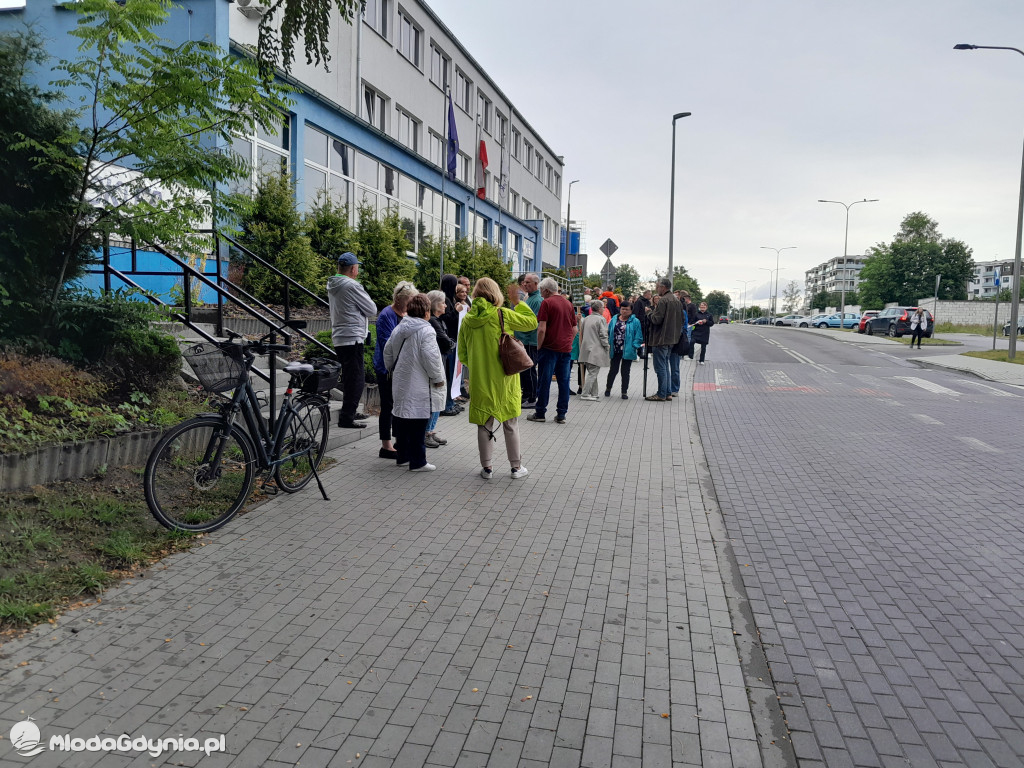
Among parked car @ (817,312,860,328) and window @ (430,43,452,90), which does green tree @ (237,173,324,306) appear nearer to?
window @ (430,43,452,90)

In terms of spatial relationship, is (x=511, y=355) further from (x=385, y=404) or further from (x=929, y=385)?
(x=929, y=385)

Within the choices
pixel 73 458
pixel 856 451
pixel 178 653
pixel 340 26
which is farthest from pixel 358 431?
pixel 340 26

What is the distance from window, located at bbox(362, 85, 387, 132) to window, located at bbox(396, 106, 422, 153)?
1.26 metres

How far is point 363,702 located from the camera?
3.32m

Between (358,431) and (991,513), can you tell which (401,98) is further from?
(991,513)

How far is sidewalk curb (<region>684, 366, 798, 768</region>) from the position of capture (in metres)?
3.09

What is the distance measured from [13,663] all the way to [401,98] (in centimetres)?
2687

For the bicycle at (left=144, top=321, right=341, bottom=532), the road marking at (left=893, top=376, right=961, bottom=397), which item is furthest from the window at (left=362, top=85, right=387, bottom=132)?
the bicycle at (left=144, top=321, right=341, bottom=532)

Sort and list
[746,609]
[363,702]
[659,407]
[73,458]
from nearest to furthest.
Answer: [363,702] → [746,609] → [73,458] → [659,407]

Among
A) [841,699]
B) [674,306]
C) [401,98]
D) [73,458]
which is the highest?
[401,98]

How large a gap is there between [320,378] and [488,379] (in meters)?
1.72

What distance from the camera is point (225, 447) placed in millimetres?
5465

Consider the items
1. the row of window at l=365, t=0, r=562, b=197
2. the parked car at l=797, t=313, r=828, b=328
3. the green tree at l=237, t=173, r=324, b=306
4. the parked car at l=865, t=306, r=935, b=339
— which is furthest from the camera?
the parked car at l=797, t=313, r=828, b=328

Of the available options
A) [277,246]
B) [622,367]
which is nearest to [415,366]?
[622,367]
